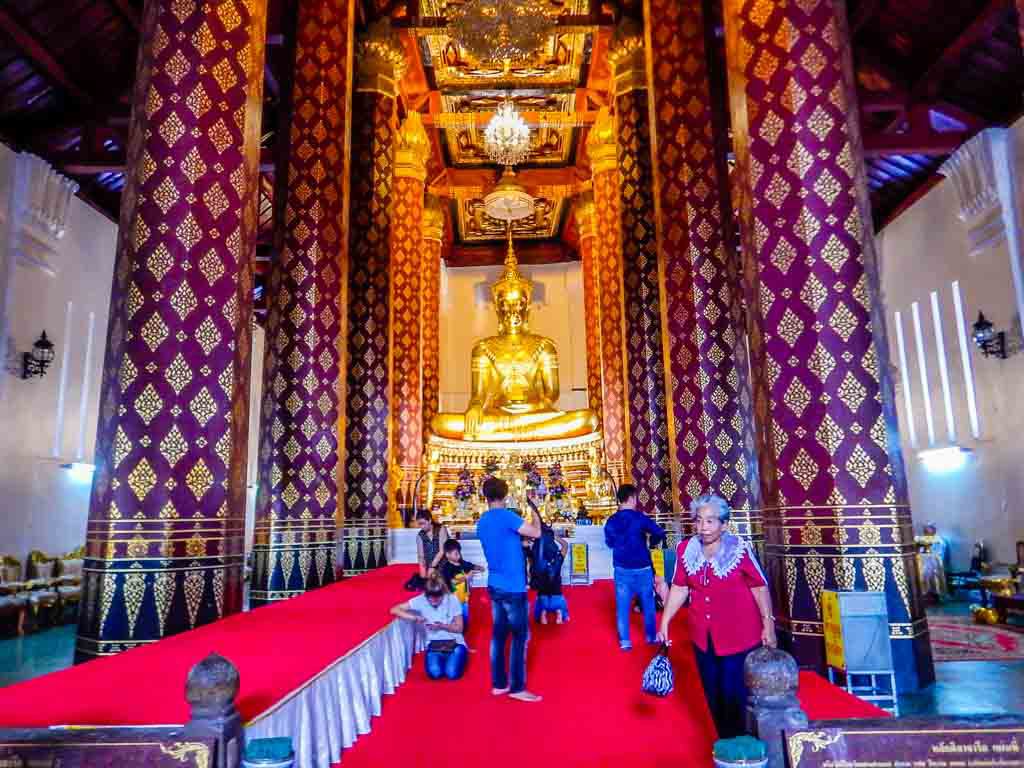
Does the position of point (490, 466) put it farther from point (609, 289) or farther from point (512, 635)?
point (512, 635)

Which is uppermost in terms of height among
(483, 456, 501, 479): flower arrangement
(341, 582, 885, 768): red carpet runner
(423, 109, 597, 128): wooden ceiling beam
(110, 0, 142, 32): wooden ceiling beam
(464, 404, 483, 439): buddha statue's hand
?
(423, 109, 597, 128): wooden ceiling beam

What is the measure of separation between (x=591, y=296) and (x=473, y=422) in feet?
11.6

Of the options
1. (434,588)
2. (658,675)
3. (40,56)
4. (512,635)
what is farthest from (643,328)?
(40,56)

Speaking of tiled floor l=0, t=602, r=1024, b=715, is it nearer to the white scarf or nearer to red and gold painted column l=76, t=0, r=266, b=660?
the white scarf

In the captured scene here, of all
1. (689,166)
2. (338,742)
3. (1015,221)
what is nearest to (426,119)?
(689,166)

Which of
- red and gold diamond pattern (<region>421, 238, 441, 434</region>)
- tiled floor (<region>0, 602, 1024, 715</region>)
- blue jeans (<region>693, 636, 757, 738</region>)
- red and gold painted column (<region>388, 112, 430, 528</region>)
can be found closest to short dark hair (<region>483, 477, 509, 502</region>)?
blue jeans (<region>693, 636, 757, 738</region>)

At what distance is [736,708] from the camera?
99.3 inches

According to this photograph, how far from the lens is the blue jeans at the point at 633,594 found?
454cm

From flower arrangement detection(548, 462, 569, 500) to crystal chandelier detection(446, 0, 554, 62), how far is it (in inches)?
214

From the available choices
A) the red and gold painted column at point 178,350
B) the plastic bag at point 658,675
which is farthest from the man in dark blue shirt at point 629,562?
the red and gold painted column at point 178,350

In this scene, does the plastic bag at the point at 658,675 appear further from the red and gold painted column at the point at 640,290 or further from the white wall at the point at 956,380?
the white wall at the point at 956,380

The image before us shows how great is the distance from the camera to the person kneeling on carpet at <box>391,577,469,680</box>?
3941 mm

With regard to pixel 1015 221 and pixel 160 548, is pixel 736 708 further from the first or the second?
pixel 1015 221

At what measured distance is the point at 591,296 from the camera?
44.9 feet
